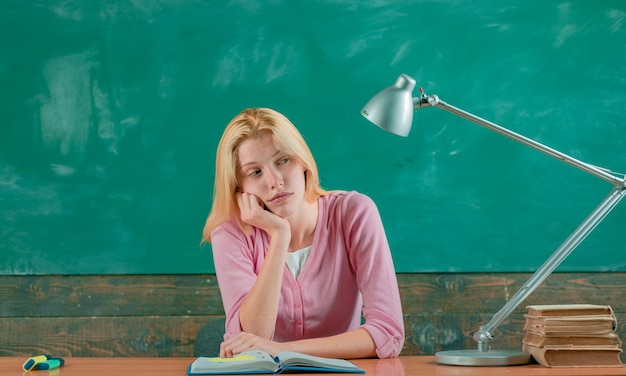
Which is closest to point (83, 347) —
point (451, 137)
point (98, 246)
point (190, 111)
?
point (98, 246)

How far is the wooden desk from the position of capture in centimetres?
146

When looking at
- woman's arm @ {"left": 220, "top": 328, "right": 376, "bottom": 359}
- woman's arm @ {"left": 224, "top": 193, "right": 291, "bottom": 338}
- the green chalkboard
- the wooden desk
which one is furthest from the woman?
the green chalkboard

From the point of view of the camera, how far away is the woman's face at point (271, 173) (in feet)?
6.73

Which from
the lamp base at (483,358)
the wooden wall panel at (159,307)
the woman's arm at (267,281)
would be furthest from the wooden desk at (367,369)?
the wooden wall panel at (159,307)

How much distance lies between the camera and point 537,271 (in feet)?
5.32

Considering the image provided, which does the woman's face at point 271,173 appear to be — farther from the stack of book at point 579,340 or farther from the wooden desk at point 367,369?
the stack of book at point 579,340

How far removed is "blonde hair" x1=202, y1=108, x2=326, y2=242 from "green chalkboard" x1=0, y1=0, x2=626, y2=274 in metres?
0.55

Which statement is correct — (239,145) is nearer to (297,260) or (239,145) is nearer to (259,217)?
(259,217)

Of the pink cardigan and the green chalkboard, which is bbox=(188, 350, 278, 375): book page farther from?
the green chalkboard

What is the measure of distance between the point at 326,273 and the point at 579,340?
2.37 ft

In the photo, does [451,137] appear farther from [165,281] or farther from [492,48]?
[165,281]

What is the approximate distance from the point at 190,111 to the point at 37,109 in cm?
52

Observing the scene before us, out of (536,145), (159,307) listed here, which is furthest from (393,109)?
(159,307)

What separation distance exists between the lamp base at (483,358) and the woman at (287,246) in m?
0.35
